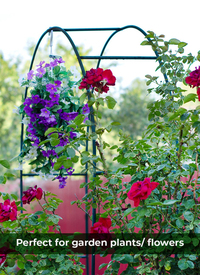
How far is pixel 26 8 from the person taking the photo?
6719 mm

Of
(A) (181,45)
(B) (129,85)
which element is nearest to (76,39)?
(B) (129,85)

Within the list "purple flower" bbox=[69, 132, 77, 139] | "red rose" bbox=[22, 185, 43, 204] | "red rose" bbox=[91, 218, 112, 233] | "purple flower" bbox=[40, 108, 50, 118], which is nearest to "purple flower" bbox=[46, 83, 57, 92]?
"purple flower" bbox=[40, 108, 50, 118]

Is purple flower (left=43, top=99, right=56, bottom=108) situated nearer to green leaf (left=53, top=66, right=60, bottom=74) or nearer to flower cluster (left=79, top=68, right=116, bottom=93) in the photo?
green leaf (left=53, top=66, right=60, bottom=74)

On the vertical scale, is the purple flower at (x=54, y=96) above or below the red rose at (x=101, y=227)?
above

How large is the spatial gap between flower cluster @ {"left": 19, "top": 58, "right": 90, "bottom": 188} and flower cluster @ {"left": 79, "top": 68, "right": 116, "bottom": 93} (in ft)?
0.88

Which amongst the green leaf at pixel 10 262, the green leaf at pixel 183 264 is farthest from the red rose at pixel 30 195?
the green leaf at pixel 183 264

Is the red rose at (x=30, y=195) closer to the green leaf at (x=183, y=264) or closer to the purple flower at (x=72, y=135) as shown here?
the purple flower at (x=72, y=135)

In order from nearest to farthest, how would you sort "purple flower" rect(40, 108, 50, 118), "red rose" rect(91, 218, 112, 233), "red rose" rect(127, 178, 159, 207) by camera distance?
"red rose" rect(127, 178, 159, 207), "red rose" rect(91, 218, 112, 233), "purple flower" rect(40, 108, 50, 118)

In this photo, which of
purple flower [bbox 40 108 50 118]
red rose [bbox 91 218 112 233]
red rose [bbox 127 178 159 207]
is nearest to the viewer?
red rose [bbox 127 178 159 207]

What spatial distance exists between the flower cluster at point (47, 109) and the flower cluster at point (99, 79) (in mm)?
270

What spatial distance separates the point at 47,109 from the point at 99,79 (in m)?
0.41

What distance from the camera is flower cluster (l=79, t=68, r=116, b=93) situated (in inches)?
37.6

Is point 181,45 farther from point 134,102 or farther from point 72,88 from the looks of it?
point 134,102

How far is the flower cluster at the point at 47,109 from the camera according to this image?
4.15 feet
